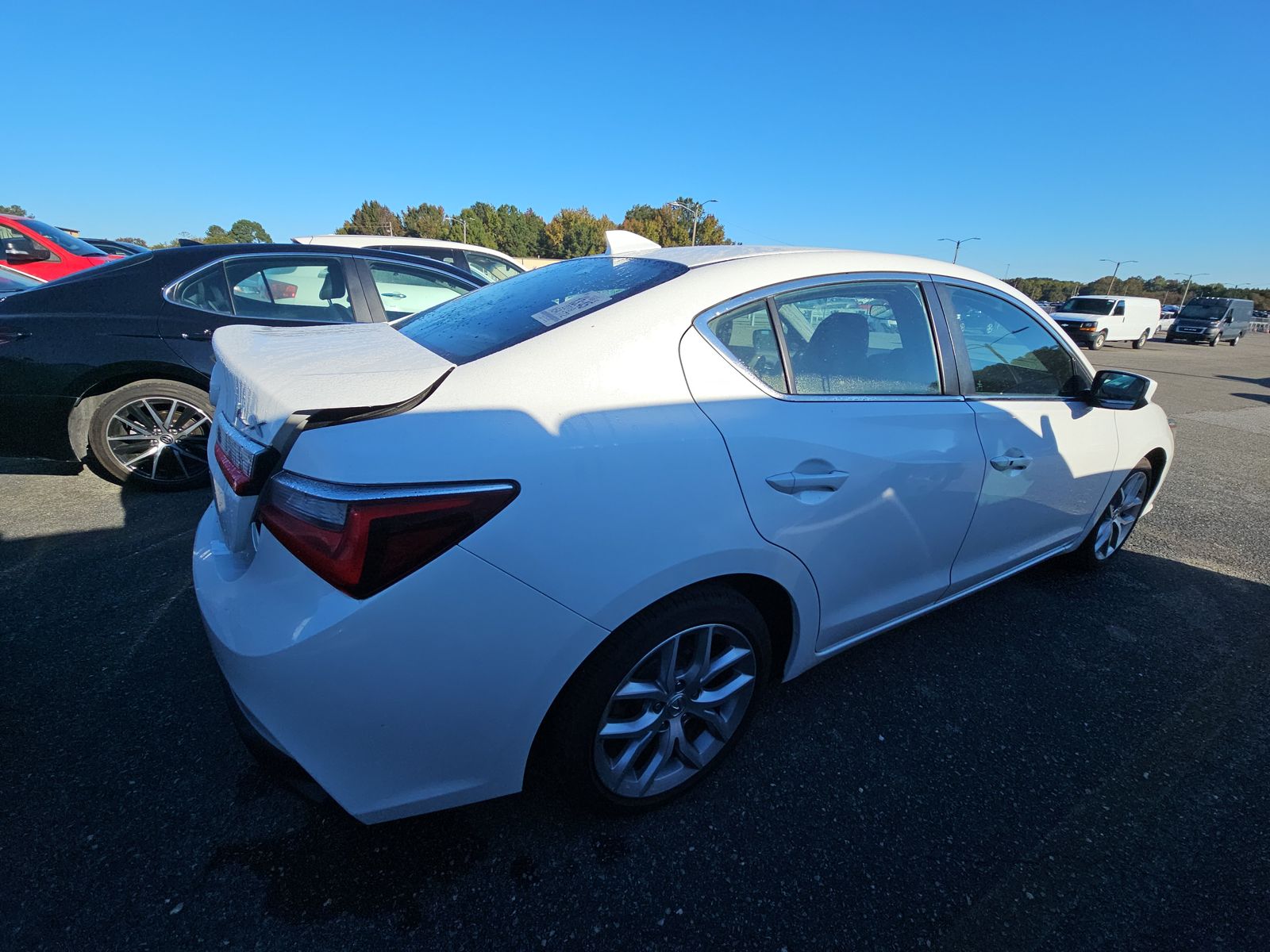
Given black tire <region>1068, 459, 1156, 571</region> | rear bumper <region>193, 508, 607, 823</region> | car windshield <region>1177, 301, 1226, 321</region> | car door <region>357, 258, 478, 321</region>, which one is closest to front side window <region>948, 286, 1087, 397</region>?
black tire <region>1068, 459, 1156, 571</region>

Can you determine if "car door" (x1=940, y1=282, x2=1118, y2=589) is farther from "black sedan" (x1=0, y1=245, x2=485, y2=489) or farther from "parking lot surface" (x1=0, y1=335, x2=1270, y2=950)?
"black sedan" (x1=0, y1=245, x2=485, y2=489)

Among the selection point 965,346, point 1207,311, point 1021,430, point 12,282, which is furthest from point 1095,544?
point 1207,311

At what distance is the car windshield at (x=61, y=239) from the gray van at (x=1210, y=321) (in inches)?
1649

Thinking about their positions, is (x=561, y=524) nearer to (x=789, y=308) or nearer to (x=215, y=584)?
(x=215, y=584)

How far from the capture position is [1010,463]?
217cm

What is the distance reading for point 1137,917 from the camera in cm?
151

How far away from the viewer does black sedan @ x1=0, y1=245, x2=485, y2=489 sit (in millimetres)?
3203

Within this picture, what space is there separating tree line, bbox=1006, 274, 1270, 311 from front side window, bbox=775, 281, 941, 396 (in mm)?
82139

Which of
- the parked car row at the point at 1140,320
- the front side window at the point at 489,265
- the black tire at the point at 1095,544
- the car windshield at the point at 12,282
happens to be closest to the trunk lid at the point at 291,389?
the black tire at the point at 1095,544

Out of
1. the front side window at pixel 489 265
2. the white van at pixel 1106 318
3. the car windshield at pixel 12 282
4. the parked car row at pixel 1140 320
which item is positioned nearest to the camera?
the car windshield at pixel 12 282

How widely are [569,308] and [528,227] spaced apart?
11334 centimetres

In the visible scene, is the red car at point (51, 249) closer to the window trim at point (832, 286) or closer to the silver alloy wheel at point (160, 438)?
the silver alloy wheel at point (160, 438)

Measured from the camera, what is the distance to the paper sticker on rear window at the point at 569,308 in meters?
1.58

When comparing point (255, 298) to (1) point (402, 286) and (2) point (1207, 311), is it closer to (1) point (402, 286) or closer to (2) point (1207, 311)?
(1) point (402, 286)
